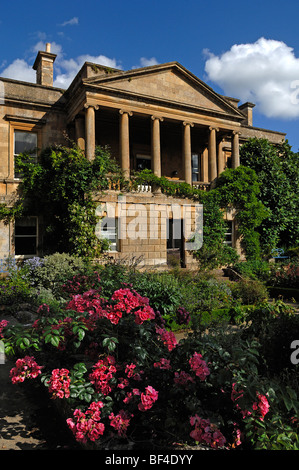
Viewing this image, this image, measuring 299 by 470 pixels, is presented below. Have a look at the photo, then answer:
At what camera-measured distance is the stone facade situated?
1418cm

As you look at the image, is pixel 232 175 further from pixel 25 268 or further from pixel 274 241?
pixel 25 268

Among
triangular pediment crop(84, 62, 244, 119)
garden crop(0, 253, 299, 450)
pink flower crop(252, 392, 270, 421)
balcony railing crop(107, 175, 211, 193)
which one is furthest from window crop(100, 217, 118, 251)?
pink flower crop(252, 392, 270, 421)

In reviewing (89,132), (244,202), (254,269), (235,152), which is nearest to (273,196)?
(244,202)

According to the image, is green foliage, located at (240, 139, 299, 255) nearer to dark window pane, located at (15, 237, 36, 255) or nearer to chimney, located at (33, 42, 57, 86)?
chimney, located at (33, 42, 57, 86)

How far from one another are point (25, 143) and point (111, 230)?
236 inches

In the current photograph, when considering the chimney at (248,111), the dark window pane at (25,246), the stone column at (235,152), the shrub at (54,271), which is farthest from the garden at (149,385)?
A: the chimney at (248,111)

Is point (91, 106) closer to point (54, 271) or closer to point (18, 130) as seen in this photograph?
point (18, 130)

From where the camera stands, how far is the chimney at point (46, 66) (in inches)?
636

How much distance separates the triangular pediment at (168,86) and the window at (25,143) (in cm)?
386

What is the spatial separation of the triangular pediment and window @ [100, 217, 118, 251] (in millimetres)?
5720

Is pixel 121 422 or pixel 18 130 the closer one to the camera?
pixel 121 422

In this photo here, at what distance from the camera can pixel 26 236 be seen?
14.7 meters

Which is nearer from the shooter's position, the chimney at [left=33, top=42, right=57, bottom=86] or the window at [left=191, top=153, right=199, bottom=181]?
the chimney at [left=33, top=42, right=57, bottom=86]

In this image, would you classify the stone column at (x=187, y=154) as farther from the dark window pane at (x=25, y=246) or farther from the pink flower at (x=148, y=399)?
the pink flower at (x=148, y=399)
